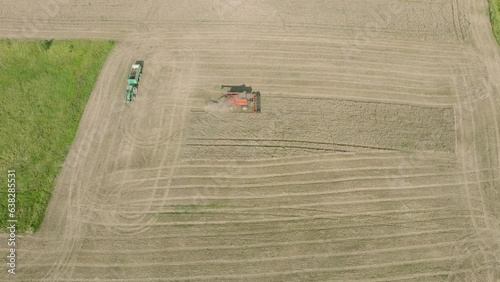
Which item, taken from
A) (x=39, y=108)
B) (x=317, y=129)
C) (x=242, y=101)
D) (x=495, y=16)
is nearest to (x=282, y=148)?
(x=317, y=129)

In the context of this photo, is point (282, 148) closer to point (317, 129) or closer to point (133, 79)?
point (317, 129)

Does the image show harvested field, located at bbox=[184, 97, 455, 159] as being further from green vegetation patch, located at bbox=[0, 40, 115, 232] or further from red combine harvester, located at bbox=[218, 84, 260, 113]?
green vegetation patch, located at bbox=[0, 40, 115, 232]

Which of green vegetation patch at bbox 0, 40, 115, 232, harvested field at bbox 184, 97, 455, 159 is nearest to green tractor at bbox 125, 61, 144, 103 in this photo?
green vegetation patch at bbox 0, 40, 115, 232

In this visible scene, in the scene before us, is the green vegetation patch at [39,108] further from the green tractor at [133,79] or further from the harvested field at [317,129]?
the harvested field at [317,129]

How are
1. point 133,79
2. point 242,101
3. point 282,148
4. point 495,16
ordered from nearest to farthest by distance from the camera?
point 282,148, point 242,101, point 133,79, point 495,16

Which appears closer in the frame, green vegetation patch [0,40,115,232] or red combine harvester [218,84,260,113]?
green vegetation patch [0,40,115,232]

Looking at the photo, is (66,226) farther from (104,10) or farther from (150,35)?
(104,10)
